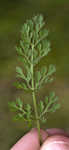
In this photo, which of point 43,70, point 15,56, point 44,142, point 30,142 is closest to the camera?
point 43,70

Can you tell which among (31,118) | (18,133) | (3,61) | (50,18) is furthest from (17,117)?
(50,18)

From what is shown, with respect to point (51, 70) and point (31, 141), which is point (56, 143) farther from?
point (51, 70)

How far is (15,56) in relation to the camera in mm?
2752

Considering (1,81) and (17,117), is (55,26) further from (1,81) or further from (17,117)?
(17,117)

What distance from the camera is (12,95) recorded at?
255cm

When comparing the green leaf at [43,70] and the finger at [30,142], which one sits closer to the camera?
the green leaf at [43,70]

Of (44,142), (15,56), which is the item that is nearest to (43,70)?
(44,142)

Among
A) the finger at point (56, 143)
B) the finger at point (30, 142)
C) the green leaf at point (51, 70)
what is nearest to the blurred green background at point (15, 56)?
the finger at point (30, 142)

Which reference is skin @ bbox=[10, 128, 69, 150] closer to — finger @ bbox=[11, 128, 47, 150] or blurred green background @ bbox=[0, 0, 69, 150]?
finger @ bbox=[11, 128, 47, 150]

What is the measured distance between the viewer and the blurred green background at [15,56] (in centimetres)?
238

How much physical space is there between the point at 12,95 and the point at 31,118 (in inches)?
61.3

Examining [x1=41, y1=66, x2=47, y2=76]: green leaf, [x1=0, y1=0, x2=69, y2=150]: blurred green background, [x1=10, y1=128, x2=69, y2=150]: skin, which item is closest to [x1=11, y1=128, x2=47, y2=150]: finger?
[x1=10, y1=128, x2=69, y2=150]: skin

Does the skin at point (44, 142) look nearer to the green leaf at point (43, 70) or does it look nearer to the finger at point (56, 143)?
the finger at point (56, 143)

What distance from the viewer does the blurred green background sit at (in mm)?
2381
